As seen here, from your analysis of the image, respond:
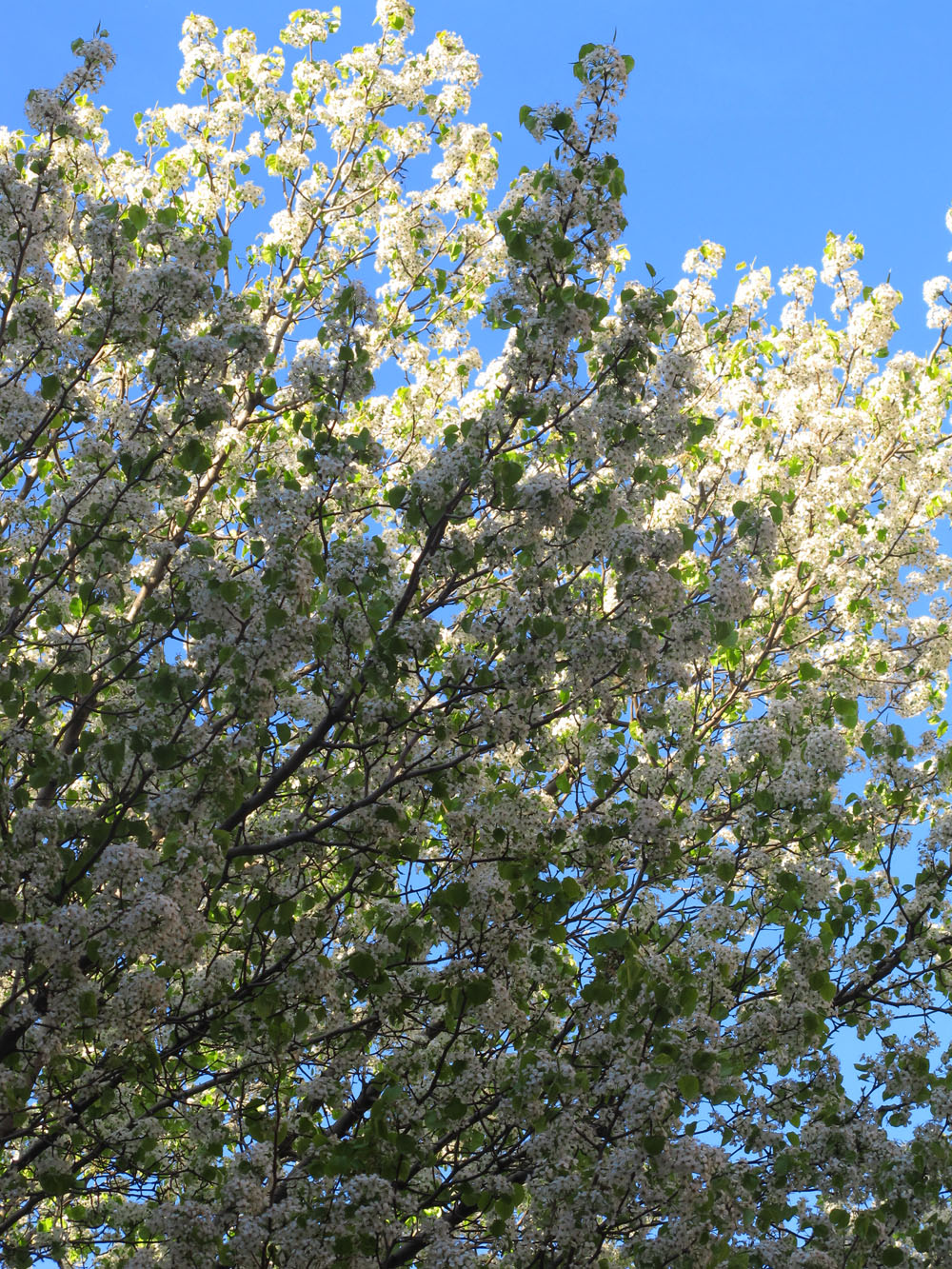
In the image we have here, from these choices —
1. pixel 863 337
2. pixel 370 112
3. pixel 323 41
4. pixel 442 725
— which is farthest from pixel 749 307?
pixel 442 725

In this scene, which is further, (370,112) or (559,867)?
(370,112)

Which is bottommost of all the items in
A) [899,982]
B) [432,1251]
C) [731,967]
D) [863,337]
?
[432,1251]

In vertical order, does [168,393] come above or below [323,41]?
below

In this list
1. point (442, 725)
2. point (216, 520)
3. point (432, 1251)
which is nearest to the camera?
point (432, 1251)

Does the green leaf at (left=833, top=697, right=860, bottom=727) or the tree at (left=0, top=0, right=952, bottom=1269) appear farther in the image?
the green leaf at (left=833, top=697, right=860, bottom=727)

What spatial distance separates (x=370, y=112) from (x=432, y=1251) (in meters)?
13.8

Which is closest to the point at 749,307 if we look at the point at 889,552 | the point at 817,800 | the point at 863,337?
the point at 863,337

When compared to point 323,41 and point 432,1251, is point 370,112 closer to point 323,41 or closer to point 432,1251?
point 323,41

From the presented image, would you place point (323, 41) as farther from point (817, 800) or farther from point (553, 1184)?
point (553, 1184)

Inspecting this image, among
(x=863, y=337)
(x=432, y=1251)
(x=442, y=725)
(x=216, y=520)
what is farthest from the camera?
(x=863, y=337)

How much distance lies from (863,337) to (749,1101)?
10350 mm

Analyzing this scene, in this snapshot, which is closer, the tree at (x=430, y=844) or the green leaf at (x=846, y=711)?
the tree at (x=430, y=844)

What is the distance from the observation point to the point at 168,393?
353 inches

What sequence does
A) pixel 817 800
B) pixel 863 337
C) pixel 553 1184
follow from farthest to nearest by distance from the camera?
pixel 863 337 < pixel 817 800 < pixel 553 1184
